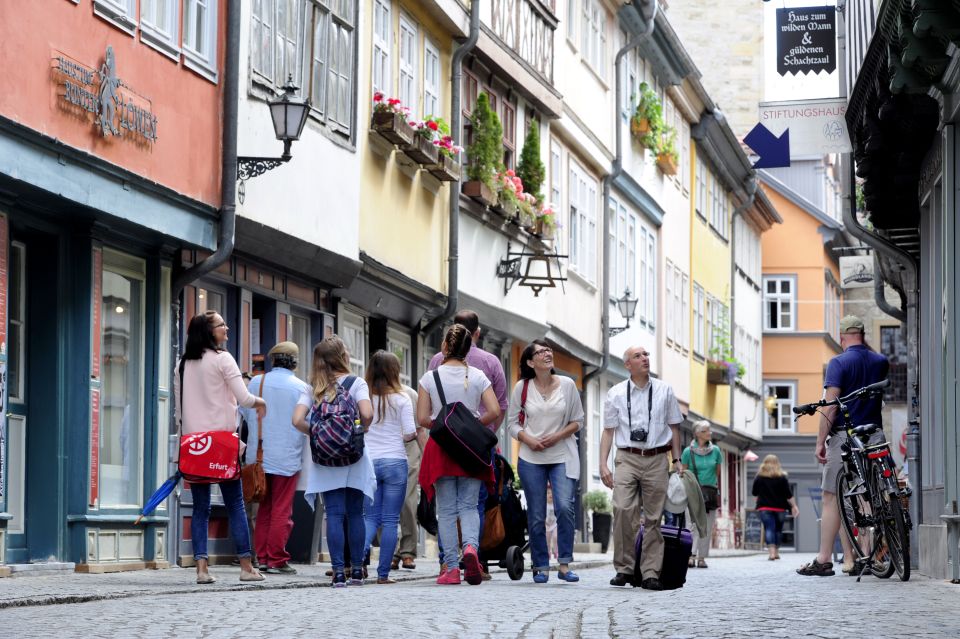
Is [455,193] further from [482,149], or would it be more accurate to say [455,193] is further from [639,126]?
[639,126]

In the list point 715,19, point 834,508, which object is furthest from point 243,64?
point 715,19

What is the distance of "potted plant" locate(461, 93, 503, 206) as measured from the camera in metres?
23.5

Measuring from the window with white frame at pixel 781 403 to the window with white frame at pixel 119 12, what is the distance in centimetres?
4738

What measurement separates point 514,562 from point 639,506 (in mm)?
982

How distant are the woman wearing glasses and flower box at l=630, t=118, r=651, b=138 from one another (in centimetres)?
2163

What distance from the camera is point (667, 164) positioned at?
37.3 metres

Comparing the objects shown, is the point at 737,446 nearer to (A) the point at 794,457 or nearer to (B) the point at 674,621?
(A) the point at 794,457

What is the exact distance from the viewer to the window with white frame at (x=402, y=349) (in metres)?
21.7

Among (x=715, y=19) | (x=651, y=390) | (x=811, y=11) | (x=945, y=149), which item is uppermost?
(x=715, y=19)

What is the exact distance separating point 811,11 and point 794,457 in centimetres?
4092

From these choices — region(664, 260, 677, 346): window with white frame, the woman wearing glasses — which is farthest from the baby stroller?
region(664, 260, 677, 346): window with white frame

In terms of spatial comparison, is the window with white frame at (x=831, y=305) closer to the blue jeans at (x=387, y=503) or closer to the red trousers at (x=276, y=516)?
the red trousers at (x=276, y=516)

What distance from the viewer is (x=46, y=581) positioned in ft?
39.3

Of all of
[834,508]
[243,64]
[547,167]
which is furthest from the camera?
[547,167]
